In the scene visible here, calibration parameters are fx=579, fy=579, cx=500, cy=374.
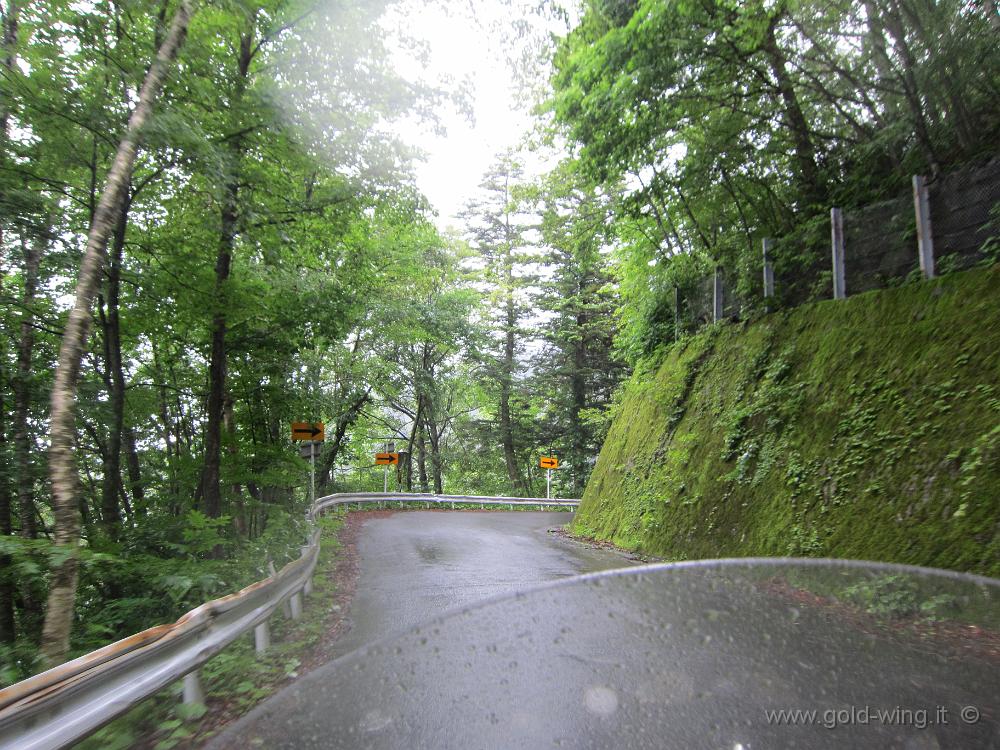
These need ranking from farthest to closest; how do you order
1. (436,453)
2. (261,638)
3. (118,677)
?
(436,453) → (261,638) → (118,677)

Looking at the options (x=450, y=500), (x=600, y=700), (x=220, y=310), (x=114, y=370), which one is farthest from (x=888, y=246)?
(x=450, y=500)

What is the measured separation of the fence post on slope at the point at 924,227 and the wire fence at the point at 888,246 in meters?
0.01

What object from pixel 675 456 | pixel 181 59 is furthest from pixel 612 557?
pixel 181 59

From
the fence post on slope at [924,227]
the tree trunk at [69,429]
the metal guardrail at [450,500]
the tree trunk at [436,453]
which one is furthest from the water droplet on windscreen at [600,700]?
the tree trunk at [436,453]

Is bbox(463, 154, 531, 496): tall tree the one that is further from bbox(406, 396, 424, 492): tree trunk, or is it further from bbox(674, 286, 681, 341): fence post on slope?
bbox(674, 286, 681, 341): fence post on slope

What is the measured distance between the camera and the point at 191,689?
4016mm

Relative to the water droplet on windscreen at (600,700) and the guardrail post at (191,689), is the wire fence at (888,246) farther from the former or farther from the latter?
the guardrail post at (191,689)

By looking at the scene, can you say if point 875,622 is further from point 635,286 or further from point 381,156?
point 635,286

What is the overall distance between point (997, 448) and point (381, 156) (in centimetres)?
1065

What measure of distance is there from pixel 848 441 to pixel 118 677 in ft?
26.8

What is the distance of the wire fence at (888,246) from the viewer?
7.88 meters

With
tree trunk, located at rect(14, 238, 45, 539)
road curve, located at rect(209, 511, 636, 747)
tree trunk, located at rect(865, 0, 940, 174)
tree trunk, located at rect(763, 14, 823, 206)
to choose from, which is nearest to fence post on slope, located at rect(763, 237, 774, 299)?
tree trunk, located at rect(763, 14, 823, 206)

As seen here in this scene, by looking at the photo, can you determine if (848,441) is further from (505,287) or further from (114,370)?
(505,287)

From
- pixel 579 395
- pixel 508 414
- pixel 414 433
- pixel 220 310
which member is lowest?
pixel 414 433
